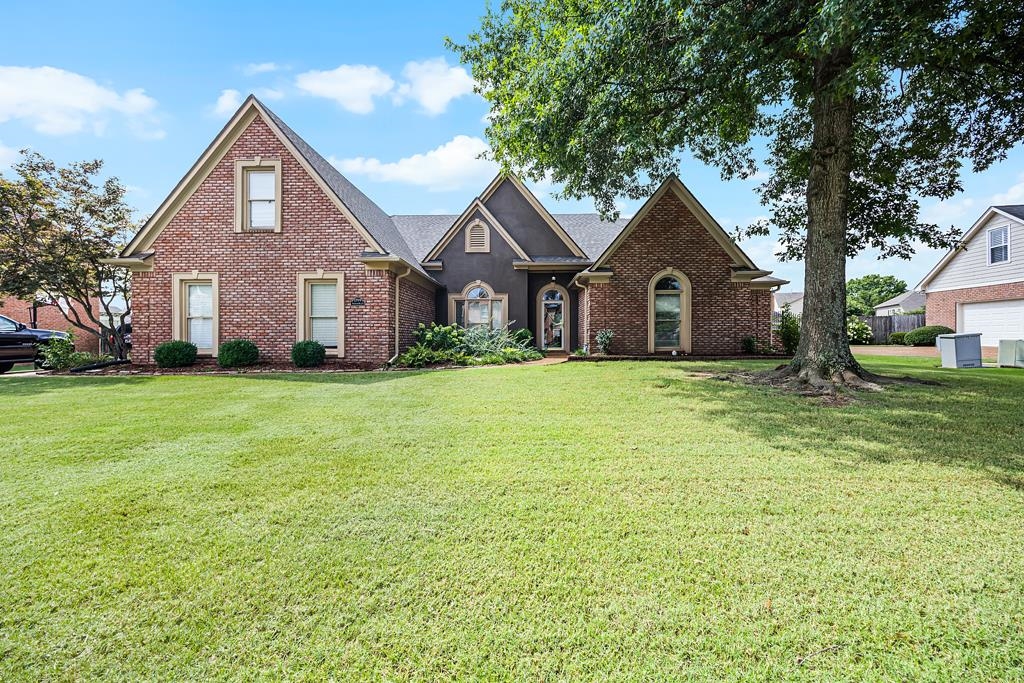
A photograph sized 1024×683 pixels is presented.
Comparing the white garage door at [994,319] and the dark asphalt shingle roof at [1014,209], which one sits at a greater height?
the dark asphalt shingle roof at [1014,209]

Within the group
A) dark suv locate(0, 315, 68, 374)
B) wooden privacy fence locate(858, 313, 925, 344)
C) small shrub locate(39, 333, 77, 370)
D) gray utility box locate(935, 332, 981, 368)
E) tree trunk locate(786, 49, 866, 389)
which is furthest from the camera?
wooden privacy fence locate(858, 313, 925, 344)

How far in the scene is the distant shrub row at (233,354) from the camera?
12.2 meters

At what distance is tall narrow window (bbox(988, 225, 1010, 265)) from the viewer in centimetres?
2042

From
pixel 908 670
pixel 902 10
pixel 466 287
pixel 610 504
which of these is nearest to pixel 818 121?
pixel 902 10

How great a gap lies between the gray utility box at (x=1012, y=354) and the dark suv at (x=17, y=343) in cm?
2684

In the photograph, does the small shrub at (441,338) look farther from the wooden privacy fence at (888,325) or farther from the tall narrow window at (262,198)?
the wooden privacy fence at (888,325)

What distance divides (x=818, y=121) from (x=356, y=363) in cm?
1199

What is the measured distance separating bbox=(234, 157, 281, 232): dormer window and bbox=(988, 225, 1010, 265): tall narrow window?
2953cm

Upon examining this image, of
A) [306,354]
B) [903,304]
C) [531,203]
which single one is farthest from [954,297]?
[306,354]

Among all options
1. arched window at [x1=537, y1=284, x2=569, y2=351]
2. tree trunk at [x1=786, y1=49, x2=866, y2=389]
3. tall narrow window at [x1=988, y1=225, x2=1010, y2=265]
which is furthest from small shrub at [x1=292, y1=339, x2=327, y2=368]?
tall narrow window at [x1=988, y1=225, x2=1010, y2=265]

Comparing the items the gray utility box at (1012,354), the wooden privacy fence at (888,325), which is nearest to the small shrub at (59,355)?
the gray utility box at (1012,354)

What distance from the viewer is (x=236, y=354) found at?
483 inches

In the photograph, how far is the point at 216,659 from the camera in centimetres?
183

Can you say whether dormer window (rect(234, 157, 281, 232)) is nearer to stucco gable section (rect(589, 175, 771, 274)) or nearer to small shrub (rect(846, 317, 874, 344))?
stucco gable section (rect(589, 175, 771, 274))
